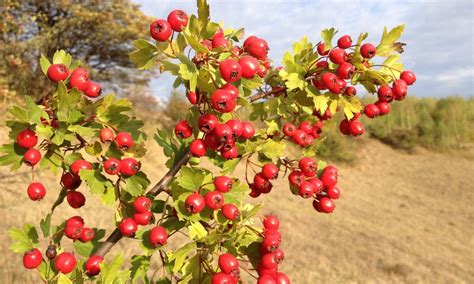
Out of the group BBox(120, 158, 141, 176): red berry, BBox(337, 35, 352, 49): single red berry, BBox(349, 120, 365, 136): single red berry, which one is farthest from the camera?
BBox(349, 120, 365, 136): single red berry

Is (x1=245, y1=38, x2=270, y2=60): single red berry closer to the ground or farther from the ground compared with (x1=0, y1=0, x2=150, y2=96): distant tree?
farther from the ground

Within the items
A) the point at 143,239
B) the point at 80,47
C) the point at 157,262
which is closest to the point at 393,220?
the point at 157,262

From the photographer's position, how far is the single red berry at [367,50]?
186 cm

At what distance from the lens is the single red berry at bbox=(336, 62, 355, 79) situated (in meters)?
1.77

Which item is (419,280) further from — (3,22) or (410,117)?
(410,117)

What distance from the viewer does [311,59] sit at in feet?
6.39

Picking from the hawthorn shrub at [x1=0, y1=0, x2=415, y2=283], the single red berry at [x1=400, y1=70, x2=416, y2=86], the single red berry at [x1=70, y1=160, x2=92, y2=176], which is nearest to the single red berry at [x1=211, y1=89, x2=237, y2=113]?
the hawthorn shrub at [x1=0, y1=0, x2=415, y2=283]

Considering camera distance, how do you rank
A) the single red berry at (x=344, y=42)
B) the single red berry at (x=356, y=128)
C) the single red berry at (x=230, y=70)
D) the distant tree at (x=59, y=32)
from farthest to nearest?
1. the distant tree at (x=59, y=32)
2. the single red berry at (x=356, y=128)
3. the single red berry at (x=344, y=42)
4. the single red berry at (x=230, y=70)

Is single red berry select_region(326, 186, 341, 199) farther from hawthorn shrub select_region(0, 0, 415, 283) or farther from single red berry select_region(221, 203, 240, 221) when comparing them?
single red berry select_region(221, 203, 240, 221)

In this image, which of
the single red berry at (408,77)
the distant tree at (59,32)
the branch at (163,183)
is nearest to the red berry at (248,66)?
the branch at (163,183)

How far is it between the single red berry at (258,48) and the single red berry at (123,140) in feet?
2.19

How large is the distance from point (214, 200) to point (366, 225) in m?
9.25

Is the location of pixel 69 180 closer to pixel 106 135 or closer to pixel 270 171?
pixel 106 135

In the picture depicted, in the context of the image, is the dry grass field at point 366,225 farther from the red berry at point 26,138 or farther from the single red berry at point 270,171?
the single red berry at point 270,171
